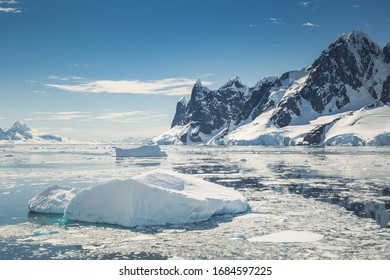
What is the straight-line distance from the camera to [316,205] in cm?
2062

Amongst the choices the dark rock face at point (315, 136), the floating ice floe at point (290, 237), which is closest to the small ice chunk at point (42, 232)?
the floating ice floe at point (290, 237)

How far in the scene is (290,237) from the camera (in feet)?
46.5

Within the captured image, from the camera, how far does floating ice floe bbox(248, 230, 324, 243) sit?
13.8 meters

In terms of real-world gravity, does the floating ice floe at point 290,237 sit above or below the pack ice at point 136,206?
below

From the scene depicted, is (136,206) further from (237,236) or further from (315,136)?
(315,136)

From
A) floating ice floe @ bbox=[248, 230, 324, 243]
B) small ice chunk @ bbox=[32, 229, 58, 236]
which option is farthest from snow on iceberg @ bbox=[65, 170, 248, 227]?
floating ice floe @ bbox=[248, 230, 324, 243]

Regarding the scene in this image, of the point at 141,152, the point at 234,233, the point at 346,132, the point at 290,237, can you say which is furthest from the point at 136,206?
the point at 346,132

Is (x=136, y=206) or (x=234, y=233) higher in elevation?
(x=136, y=206)

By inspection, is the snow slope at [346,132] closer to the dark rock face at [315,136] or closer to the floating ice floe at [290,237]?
the dark rock face at [315,136]

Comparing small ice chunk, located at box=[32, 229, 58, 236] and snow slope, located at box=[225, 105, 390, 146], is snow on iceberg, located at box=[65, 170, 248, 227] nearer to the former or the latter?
small ice chunk, located at box=[32, 229, 58, 236]

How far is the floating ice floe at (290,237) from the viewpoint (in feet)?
45.3

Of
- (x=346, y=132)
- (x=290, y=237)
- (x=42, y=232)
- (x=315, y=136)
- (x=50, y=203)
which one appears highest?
(x=346, y=132)
